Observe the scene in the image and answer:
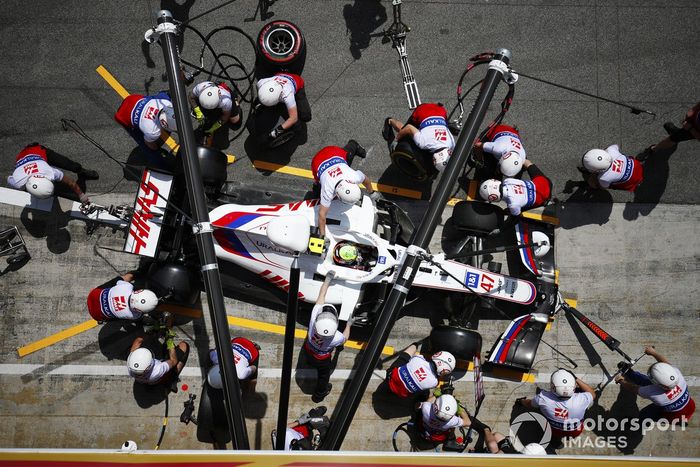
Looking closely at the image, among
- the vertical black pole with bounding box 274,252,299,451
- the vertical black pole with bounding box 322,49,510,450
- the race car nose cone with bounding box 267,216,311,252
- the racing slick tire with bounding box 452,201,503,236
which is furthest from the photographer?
the racing slick tire with bounding box 452,201,503,236

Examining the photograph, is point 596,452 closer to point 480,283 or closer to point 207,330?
point 480,283

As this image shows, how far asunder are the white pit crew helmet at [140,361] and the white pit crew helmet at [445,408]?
3929 mm

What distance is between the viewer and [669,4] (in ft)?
29.4

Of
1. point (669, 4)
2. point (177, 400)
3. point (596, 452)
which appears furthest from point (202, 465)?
point (669, 4)

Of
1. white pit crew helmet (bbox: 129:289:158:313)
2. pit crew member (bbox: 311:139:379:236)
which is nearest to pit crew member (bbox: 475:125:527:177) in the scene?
pit crew member (bbox: 311:139:379:236)

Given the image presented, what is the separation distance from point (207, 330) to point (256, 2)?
5263 millimetres

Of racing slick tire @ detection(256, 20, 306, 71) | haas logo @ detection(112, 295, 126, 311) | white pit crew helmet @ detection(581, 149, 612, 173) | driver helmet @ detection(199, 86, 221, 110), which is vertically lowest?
haas logo @ detection(112, 295, 126, 311)

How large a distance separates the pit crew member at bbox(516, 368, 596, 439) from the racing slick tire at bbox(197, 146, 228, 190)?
17.8ft

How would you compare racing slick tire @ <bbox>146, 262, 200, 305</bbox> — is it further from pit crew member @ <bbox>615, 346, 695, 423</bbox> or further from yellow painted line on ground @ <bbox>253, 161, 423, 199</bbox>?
pit crew member @ <bbox>615, 346, 695, 423</bbox>

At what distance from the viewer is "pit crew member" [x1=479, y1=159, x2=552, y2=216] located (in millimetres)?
7668

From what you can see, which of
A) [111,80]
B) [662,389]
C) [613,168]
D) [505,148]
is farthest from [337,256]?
[662,389]

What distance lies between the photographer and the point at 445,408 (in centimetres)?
732

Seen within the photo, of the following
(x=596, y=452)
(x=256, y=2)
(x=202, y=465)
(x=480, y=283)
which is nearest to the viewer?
(x=202, y=465)

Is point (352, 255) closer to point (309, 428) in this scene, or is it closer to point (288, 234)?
point (288, 234)
